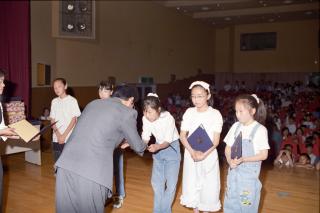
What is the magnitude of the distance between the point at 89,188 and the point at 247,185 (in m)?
1.22

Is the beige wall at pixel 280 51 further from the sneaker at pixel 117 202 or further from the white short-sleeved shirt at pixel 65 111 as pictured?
the sneaker at pixel 117 202

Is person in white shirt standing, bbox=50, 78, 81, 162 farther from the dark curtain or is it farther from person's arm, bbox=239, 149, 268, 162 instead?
the dark curtain

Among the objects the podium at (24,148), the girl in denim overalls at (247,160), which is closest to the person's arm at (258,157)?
the girl in denim overalls at (247,160)

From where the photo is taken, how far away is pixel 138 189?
457cm

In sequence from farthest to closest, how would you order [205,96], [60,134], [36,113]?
[36,113] < [60,134] < [205,96]

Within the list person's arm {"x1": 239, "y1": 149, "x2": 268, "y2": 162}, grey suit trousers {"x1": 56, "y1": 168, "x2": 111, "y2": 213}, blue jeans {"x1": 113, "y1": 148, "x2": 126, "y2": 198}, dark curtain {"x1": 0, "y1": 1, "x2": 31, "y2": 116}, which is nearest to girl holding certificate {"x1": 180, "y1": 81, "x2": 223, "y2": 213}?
person's arm {"x1": 239, "y1": 149, "x2": 268, "y2": 162}

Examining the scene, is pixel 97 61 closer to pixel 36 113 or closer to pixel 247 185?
pixel 36 113

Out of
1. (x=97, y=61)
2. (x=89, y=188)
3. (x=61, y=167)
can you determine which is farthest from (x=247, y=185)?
(x=97, y=61)

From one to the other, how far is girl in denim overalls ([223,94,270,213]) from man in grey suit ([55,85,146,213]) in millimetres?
900

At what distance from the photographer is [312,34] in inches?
641

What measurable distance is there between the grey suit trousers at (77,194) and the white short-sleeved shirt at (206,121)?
1.19m

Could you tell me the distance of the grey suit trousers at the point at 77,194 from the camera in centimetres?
224

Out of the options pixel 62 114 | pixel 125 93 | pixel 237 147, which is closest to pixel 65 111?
pixel 62 114

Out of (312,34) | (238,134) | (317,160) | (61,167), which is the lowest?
(317,160)
